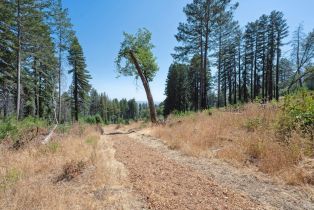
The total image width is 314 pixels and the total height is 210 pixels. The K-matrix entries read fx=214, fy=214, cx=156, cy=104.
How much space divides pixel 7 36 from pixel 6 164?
16.5 meters

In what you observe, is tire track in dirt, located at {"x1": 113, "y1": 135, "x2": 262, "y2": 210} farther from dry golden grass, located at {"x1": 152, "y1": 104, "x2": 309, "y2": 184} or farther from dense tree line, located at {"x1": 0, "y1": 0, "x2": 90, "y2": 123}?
dense tree line, located at {"x1": 0, "y1": 0, "x2": 90, "y2": 123}

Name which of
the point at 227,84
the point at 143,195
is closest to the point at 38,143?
the point at 143,195

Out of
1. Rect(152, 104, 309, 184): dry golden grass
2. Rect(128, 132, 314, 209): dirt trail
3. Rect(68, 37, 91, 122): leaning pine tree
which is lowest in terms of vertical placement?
Rect(128, 132, 314, 209): dirt trail

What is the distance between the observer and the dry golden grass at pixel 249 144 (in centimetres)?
437

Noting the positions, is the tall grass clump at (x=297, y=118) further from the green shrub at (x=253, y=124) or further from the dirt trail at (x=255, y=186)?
the dirt trail at (x=255, y=186)

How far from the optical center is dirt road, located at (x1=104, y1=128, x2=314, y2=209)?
3164 mm

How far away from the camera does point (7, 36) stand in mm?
17719

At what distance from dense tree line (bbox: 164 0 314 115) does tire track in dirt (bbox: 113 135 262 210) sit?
5.23 meters

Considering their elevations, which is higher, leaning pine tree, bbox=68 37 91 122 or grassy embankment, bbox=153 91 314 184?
leaning pine tree, bbox=68 37 91 122

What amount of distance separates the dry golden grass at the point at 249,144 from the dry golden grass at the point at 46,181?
3.03 m

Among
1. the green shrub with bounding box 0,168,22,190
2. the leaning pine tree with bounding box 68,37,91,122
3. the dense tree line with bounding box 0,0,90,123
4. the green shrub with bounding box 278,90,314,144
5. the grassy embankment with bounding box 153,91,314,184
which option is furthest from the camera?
the leaning pine tree with bounding box 68,37,91,122

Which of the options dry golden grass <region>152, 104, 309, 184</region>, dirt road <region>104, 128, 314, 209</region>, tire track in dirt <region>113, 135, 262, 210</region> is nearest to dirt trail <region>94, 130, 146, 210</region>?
A: dirt road <region>104, 128, 314, 209</region>

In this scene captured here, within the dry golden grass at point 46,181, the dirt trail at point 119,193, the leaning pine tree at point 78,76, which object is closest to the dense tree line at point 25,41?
the leaning pine tree at point 78,76

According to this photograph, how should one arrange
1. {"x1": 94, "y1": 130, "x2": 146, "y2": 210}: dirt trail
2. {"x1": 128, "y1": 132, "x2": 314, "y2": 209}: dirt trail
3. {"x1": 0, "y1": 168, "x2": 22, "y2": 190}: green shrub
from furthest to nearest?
1. {"x1": 0, "y1": 168, "x2": 22, "y2": 190}: green shrub
2. {"x1": 94, "y1": 130, "x2": 146, "y2": 210}: dirt trail
3. {"x1": 128, "y1": 132, "x2": 314, "y2": 209}: dirt trail
